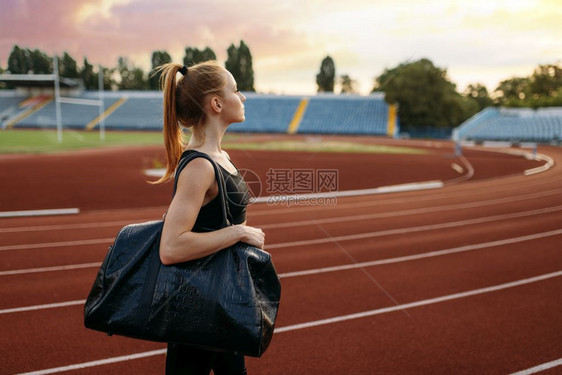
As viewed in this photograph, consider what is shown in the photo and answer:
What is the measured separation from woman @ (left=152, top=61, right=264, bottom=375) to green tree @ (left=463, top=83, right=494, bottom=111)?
78.2 meters

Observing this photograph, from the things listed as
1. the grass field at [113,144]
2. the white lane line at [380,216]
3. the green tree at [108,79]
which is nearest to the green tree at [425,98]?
the grass field at [113,144]

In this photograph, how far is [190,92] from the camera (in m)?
1.54

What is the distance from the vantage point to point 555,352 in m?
3.47

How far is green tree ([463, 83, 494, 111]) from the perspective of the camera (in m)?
72.9

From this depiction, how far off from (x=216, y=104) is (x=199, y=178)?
34 cm

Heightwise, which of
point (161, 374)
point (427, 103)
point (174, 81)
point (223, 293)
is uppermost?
point (427, 103)

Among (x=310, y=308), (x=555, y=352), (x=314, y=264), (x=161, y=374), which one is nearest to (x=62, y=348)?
(x=161, y=374)

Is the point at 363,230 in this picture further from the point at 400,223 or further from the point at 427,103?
the point at 427,103

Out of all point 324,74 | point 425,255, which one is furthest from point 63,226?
point 425,255

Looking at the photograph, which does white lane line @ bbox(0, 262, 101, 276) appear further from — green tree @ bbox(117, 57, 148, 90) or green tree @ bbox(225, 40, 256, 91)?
green tree @ bbox(117, 57, 148, 90)

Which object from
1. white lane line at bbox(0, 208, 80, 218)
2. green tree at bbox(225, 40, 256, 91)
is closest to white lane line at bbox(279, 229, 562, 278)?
green tree at bbox(225, 40, 256, 91)

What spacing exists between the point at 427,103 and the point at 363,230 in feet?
144

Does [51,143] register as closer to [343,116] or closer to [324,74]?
[324,74]

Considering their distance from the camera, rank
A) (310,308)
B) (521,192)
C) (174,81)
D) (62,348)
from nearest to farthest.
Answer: (174,81) → (62,348) → (310,308) → (521,192)
